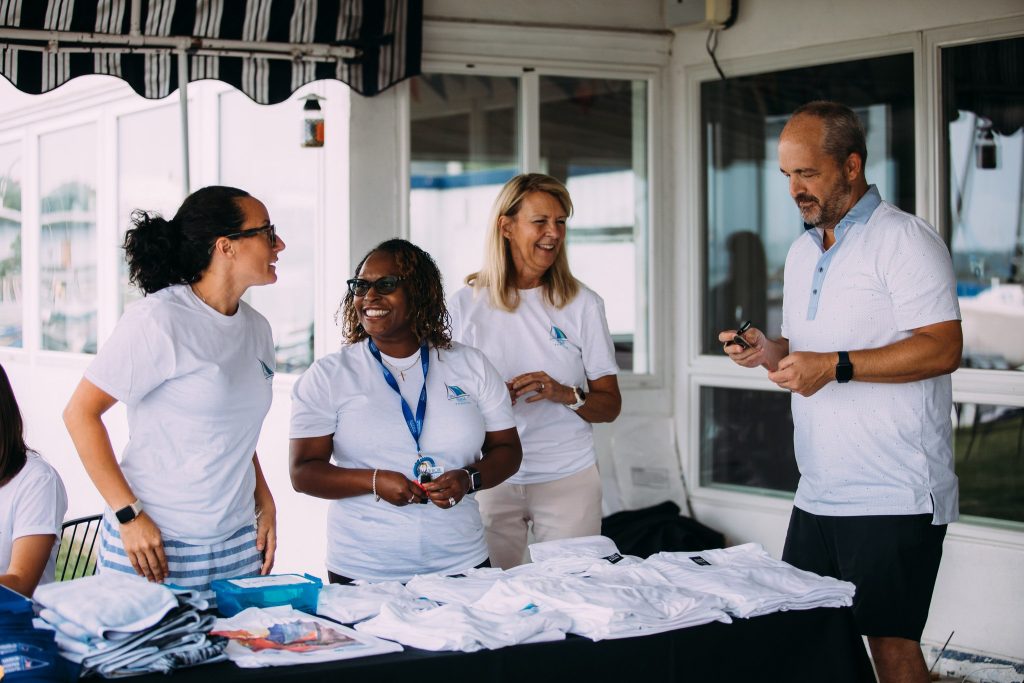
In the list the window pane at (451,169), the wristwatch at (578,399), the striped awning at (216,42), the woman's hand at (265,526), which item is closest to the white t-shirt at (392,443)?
the woman's hand at (265,526)

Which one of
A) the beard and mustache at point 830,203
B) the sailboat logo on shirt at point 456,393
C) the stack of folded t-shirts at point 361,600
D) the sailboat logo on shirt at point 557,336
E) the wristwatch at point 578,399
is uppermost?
the beard and mustache at point 830,203

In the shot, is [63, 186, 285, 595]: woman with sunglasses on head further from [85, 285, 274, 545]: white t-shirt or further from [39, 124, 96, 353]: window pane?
[39, 124, 96, 353]: window pane

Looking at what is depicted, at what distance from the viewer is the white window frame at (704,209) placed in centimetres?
462

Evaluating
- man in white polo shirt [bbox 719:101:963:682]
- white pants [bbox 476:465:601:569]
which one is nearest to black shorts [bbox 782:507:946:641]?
man in white polo shirt [bbox 719:101:963:682]

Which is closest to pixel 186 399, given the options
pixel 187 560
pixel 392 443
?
pixel 187 560

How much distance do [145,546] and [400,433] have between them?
0.70m

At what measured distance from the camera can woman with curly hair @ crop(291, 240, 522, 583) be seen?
282 cm

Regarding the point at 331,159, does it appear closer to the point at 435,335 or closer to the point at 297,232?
the point at 297,232

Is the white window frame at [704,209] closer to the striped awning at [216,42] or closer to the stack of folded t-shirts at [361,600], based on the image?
the striped awning at [216,42]

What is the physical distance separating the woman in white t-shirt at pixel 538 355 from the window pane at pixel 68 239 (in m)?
4.66

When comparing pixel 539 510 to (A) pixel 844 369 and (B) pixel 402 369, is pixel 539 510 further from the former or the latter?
(A) pixel 844 369

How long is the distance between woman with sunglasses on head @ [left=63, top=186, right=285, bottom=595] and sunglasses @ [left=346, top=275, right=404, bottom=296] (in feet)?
0.79

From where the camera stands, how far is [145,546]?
2.65 m

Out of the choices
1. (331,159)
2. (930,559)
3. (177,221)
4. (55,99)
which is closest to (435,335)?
(177,221)
